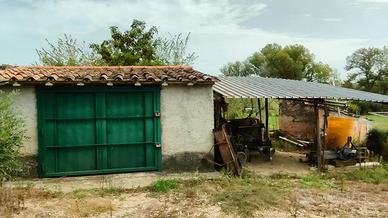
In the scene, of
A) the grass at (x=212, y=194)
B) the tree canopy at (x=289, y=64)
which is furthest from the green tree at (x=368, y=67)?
the grass at (x=212, y=194)

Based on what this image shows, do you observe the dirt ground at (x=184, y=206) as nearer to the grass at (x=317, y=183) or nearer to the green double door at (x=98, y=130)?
the grass at (x=317, y=183)

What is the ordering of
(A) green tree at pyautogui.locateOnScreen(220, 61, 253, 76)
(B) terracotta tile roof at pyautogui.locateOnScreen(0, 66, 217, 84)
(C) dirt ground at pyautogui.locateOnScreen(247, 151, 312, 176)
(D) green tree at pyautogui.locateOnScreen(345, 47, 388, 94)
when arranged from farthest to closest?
(A) green tree at pyautogui.locateOnScreen(220, 61, 253, 76) → (D) green tree at pyautogui.locateOnScreen(345, 47, 388, 94) → (C) dirt ground at pyautogui.locateOnScreen(247, 151, 312, 176) → (B) terracotta tile roof at pyautogui.locateOnScreen(0, 66, 217, 84)

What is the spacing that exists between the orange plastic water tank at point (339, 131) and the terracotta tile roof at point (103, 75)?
6253 millimetres

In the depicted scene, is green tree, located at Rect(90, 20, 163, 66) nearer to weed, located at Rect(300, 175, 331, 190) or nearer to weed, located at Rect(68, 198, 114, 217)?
weed, located at Rect(300, 175, 331, 190)

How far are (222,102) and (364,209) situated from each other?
5.59m


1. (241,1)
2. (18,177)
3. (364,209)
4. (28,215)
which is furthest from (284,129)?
(28,215)

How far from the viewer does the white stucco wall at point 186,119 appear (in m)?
10.8

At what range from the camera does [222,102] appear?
12.2m

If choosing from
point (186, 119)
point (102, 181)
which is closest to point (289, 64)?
point (186, 119)

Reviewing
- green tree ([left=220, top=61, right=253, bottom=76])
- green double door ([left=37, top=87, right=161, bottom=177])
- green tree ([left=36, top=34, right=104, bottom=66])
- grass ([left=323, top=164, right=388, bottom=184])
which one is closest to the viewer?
green double door ([left=37, top=87, right=161, bottom=177])

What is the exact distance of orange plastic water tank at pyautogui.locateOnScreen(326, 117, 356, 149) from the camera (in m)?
14.3

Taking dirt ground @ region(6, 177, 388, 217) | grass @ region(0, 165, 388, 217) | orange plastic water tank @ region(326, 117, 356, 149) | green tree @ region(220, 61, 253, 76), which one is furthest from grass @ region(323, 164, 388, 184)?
green tree @ region(220, 61, 253, 76)

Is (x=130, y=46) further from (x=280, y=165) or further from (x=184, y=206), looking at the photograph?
(x=184, y=206)

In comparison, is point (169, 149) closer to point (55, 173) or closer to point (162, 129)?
point (162, 129)
